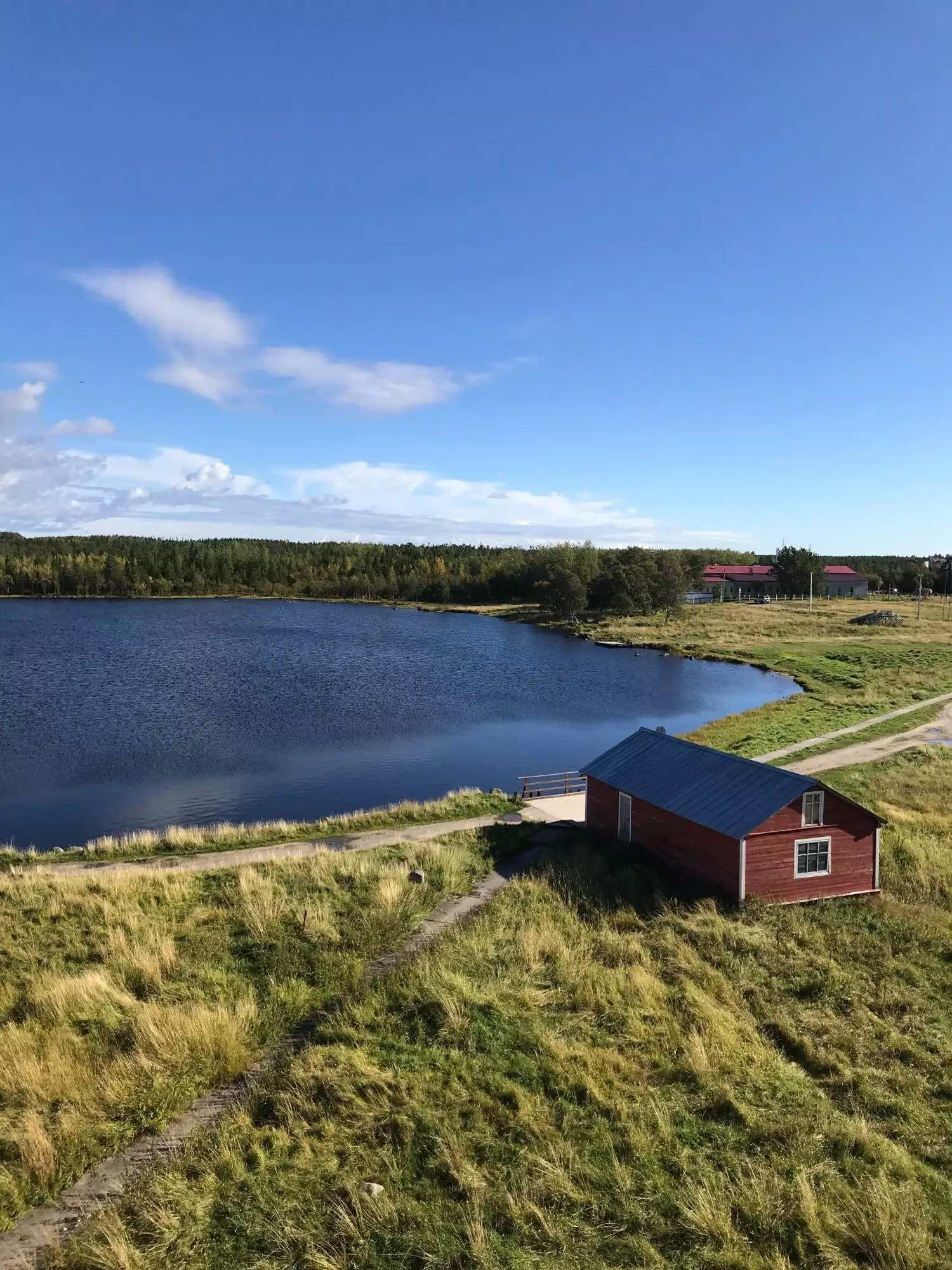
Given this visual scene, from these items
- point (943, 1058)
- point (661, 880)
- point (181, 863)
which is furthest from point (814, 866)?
point (181, 863)

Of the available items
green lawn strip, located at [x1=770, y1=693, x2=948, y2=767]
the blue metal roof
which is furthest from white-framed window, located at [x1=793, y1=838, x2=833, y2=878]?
green lawn strip, located at [x1=770, y1=693, x2=948, y2=767]

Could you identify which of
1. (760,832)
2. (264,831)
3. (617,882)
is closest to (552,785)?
(264,831)

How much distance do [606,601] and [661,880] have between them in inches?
3961

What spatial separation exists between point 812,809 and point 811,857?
1344 millimetres

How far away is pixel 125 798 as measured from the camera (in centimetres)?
3434

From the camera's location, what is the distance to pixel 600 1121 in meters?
11.5

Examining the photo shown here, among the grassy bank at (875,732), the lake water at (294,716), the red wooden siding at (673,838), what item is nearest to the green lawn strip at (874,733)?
the grassy bank at (875,732)

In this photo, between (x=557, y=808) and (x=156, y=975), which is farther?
(x=557, y=808)

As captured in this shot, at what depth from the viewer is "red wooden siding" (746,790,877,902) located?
20453 millimetres

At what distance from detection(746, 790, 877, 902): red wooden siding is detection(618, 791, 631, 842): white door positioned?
527cm

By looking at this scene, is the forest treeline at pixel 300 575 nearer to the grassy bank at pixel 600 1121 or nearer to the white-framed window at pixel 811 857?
the white-framed window at pixel 811 857

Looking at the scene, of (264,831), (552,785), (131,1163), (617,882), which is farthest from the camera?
(552,785)

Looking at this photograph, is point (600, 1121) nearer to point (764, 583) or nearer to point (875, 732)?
point (875, 732)

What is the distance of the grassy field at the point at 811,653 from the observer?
47562mm
